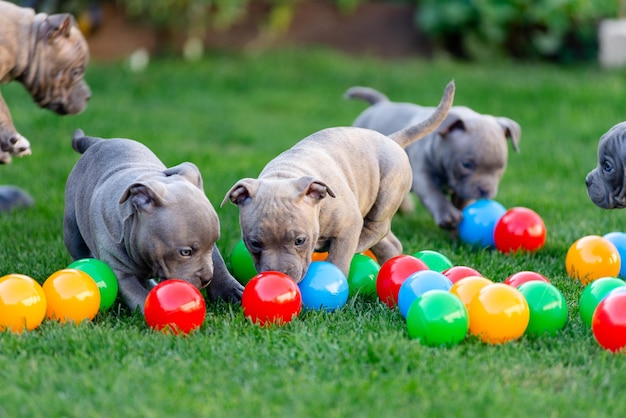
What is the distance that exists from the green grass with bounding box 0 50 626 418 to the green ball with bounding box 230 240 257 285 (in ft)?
1.66

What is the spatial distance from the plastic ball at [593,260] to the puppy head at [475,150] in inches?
53.1

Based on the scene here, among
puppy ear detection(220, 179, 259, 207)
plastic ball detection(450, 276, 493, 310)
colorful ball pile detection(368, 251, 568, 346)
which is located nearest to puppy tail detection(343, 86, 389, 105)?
puppy ear detection(220, 179, 259, 207)

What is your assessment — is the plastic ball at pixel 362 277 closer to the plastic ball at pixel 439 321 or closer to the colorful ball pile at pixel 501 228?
the plastic ball at pixel 439 321

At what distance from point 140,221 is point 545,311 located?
211cm

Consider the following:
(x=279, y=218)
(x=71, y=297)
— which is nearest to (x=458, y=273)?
(x=279, y=218)

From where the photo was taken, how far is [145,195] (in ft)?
15.0

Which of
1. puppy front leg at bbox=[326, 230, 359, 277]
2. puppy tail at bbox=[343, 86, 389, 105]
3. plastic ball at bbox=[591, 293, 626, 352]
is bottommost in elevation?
puppy front leg at bbox=[326, 230, 359, 277]

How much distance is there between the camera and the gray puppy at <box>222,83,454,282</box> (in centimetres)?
477

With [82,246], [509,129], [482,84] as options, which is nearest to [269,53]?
[482,84]

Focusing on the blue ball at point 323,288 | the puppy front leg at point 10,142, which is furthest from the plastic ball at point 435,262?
the puppy front leg at point 10,142

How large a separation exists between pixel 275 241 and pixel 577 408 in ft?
6.11

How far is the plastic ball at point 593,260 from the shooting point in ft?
18.1

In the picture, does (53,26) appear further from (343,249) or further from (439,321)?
(439,321)

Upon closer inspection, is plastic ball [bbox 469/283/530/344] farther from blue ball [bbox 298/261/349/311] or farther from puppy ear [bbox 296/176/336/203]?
puppy ear [bbox 296/176/336/203]
